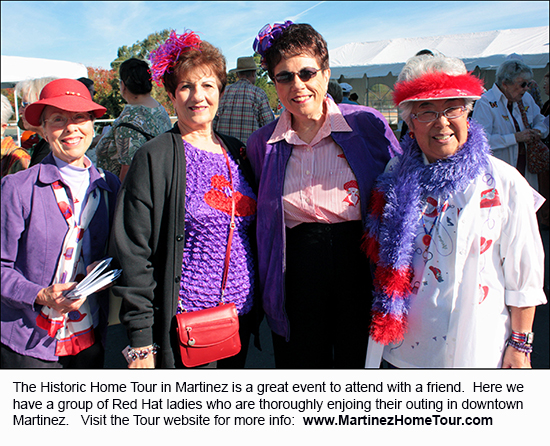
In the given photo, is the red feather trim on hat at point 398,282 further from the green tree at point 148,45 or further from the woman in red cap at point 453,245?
the green tree at point 148,45

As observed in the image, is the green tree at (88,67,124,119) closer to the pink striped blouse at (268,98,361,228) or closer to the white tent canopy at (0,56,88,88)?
the white tent canopy at (0,56,88,88)

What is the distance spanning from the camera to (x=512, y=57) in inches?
171

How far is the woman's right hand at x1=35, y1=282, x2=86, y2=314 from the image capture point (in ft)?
5.62

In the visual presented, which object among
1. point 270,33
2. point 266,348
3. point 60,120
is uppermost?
point 270,33

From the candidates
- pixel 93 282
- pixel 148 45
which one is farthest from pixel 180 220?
pixel 148 45

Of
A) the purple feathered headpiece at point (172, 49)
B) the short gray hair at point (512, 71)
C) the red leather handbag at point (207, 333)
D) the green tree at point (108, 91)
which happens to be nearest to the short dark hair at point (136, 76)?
the purple feathered headpiece at point (172, 49)

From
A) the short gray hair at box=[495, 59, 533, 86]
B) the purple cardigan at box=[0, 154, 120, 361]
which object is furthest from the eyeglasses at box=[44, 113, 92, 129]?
the short gray hair at box=[495, 59, 533, 86]

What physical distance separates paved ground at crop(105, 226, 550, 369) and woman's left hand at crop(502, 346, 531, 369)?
172cm

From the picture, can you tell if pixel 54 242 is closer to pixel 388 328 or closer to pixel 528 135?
pixel 388 328

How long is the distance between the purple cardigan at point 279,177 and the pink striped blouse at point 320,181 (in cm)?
3

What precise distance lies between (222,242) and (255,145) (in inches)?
23.5

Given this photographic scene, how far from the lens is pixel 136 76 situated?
3186 mm

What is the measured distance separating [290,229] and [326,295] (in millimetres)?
369

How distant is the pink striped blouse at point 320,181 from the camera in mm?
1917
